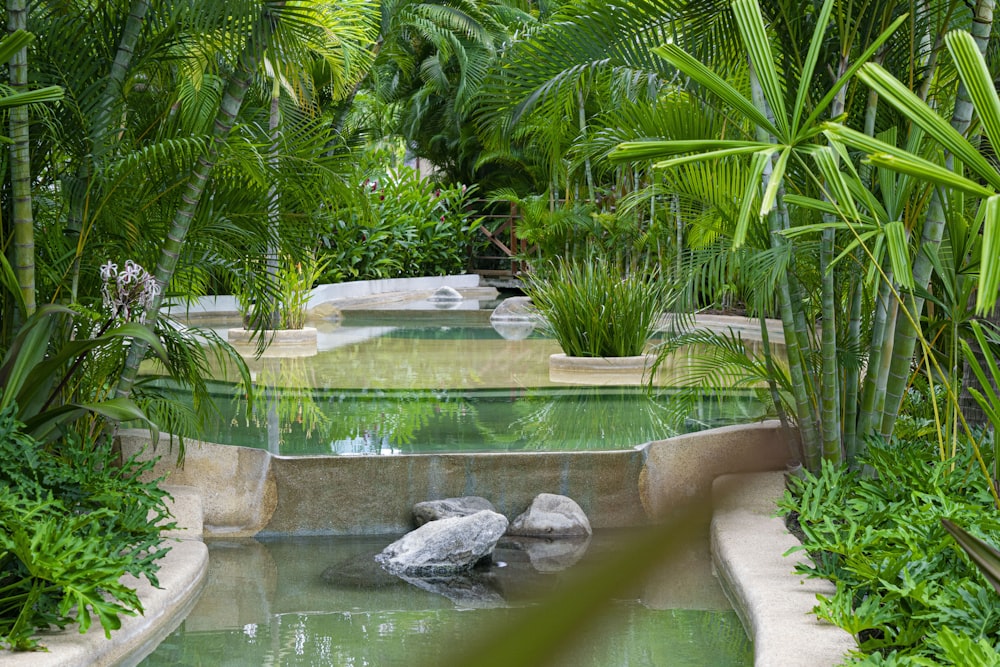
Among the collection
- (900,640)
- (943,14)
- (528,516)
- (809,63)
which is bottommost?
(528,516)

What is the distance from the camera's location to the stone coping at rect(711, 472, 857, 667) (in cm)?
324

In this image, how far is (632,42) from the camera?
4734 millimetres

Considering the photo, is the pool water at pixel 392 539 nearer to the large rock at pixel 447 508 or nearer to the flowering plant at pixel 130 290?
the large rock at pixel 447 508

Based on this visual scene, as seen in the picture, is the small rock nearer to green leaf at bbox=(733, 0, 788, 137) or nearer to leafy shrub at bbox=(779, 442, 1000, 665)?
leafy shrub at bbox=(779, 442, 1000, 665)

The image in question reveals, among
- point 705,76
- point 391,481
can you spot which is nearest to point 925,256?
point 705,76

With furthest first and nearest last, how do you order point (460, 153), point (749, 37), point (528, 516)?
1. point (460, 153)
2. point (528, 516)
3. point (749, 37)

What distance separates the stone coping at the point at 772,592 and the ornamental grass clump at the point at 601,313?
14.0ft

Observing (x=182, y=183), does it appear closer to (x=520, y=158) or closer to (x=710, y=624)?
(x=710, y=624)

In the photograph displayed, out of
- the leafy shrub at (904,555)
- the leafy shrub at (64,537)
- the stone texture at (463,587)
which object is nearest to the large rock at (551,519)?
the stone texture at (463,587)

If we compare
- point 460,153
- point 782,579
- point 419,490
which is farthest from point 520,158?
point 782,579

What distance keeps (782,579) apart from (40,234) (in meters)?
3.27

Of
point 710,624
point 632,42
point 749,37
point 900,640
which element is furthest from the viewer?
point 632,42

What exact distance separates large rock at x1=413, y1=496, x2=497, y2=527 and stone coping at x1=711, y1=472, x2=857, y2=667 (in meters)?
1.24

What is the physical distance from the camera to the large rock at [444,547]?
16.5 feet
